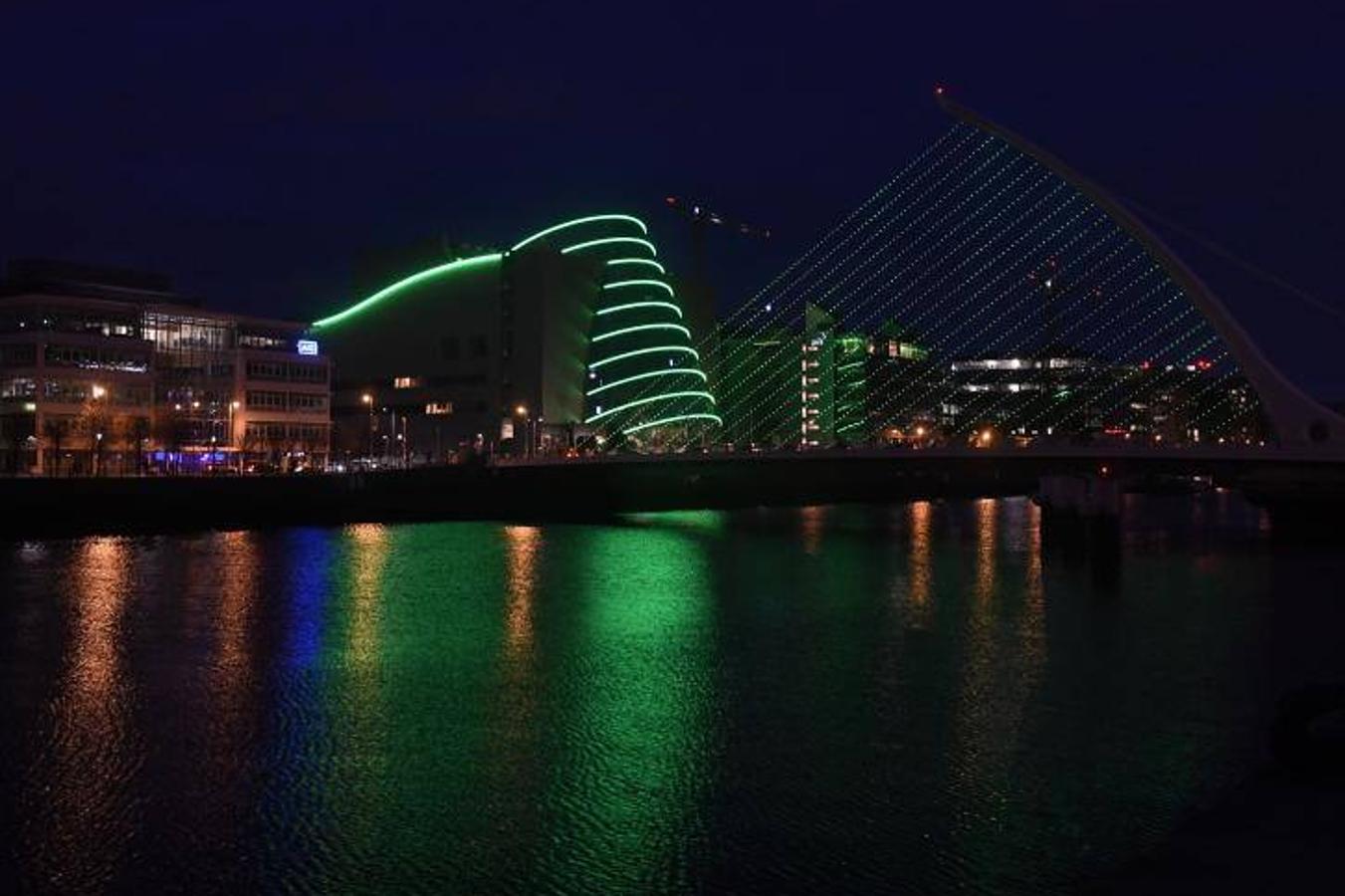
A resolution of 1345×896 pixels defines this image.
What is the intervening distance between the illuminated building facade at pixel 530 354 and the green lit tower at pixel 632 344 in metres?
0.08

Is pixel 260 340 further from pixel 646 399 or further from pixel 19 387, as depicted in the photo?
pixel 646 399

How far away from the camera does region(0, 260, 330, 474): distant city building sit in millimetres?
50000

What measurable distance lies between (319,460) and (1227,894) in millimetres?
56421

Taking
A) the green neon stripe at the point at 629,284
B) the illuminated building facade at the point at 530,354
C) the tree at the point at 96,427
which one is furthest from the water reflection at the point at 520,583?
the green neon stripe at the point at 629,284

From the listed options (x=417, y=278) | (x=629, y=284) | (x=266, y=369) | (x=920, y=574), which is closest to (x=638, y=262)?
(x=629, y=284)

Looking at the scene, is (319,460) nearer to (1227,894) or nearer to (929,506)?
(929,506)

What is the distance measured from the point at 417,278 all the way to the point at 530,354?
9905mm

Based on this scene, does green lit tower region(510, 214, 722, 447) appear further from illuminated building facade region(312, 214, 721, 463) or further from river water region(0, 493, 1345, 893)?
Answer: river water region(0, 493, 1345, 893)

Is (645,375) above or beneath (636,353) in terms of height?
beneath

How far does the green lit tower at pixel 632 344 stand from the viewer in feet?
253

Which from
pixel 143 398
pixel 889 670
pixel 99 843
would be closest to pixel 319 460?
pixel 143 398

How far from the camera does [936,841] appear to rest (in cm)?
901

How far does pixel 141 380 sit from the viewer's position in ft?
178

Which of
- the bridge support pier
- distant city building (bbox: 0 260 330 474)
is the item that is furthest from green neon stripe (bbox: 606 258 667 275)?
the bridge support pier
